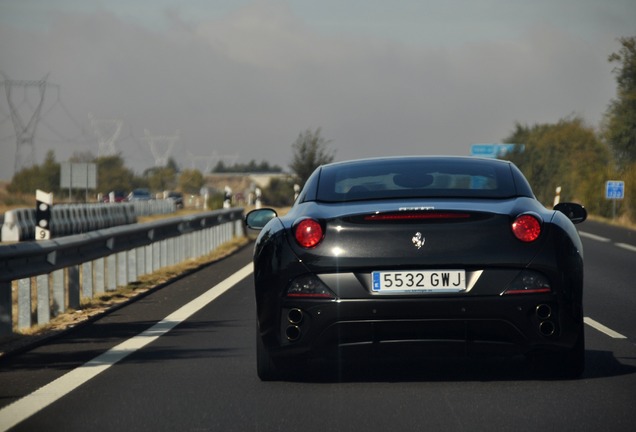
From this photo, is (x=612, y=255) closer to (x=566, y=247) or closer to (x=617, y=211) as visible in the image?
(x=566, y=247)

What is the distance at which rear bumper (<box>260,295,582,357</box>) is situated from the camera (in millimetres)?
7262

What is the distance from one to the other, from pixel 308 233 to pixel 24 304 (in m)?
4.29

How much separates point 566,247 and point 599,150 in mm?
71507

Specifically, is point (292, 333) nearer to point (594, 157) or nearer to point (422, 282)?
point (422, 282)

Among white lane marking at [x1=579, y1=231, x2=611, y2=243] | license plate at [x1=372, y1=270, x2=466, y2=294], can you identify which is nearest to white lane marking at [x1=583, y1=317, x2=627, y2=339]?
license plate at [x1=372, y1=270, x2=466, y2=294]

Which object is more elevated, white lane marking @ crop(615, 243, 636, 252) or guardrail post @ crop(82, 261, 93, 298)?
guardrail post @ crop(82, 261, 93, 298)

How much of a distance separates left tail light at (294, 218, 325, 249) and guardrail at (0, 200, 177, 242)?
18373mm

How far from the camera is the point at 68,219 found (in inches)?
1601

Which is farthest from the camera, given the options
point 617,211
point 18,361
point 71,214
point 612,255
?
point 617,211

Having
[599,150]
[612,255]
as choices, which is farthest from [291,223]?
[599,150]

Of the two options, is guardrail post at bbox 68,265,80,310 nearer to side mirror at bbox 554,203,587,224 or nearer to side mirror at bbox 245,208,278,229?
side mirror at bbox 245,208,278,229

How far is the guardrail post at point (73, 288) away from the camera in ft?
41.5

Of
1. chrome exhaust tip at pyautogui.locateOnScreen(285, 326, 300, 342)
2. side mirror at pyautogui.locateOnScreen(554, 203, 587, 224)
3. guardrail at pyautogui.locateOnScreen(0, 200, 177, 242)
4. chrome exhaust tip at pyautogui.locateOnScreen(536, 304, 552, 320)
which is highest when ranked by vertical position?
side mirror at pyautogui.locateOnScreen(554, 203, 587, 224)

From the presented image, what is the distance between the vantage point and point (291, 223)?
767 centimetres
